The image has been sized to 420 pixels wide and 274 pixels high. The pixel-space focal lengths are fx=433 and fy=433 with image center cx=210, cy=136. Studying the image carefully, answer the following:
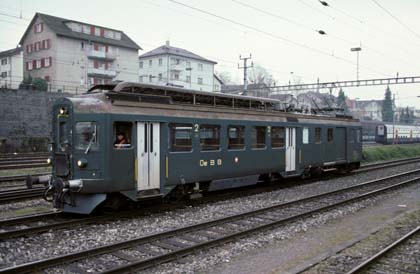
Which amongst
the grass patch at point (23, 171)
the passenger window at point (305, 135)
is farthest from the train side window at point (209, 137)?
the grass patch at point (23, 171)

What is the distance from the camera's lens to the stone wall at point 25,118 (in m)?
34.4

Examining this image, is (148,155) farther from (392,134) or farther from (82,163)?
(392,134)

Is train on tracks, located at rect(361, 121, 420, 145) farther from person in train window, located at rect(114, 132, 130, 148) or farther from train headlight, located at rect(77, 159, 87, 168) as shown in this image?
train headlight, located at rect(77, 159, 87, 168)

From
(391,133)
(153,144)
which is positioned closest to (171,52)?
(391,133)

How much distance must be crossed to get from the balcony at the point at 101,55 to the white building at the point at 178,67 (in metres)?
11.5

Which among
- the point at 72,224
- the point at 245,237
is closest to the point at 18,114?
the point at 72,224

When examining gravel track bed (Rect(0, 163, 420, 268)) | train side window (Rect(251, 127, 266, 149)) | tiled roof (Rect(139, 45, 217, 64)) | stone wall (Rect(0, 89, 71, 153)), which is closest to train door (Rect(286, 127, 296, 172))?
train side window (Rect(251, 127, 266, 149))

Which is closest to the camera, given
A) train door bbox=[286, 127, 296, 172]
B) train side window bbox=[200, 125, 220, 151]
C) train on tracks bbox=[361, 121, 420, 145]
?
train side window bbox=[200, 125, 220, 151]

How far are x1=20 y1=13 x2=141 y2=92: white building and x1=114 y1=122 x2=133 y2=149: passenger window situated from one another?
153 ft

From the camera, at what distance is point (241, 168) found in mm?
14445

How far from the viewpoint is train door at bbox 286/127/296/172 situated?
55.7 ft

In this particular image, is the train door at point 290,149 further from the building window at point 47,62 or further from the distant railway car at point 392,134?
the building window at point 47,62

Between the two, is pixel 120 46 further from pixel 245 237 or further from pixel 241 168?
pixel 245 237

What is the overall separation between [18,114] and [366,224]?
3426 centimetres
